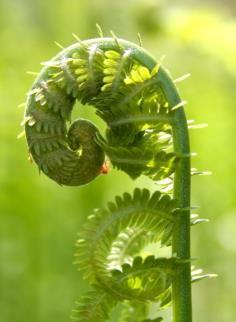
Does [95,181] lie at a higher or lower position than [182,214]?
higher

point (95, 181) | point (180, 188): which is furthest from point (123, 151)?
point (95, 181)

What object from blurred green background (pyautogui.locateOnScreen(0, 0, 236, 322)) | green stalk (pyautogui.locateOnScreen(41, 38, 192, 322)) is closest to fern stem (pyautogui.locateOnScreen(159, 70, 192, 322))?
green stalk (pyautogui.locateOnScreen(41, 38, 192, 322))

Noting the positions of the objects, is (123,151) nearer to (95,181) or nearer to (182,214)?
(182,214)

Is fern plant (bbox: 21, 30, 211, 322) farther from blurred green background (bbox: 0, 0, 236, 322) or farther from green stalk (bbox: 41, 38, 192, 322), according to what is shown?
blurred green background (bbox: 0, 0, 236, 322)

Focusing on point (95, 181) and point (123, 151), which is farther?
point (95, 181)

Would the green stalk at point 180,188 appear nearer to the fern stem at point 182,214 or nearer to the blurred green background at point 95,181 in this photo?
the fern stem at point 182,214

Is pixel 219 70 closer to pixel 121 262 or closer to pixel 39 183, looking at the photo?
pixel 39 183

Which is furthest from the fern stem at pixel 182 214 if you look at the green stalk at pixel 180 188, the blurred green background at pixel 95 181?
the blurred green background at pixel 95 181

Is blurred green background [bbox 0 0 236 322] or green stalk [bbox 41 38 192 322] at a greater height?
blurred green background [bbox 0 0 236 322]

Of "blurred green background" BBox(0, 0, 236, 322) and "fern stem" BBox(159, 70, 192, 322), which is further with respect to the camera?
"blurred green background" BBox(0, 0, 236, 322)
